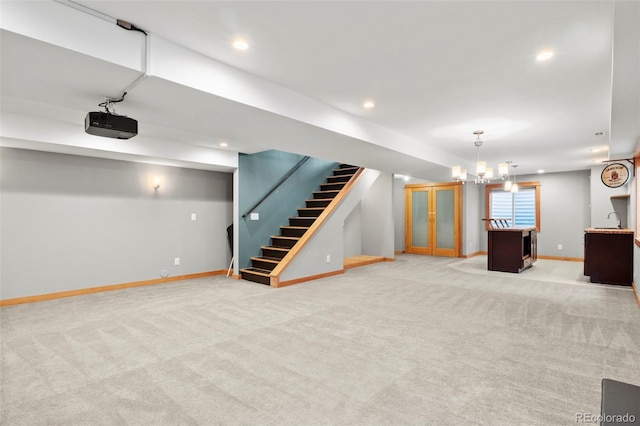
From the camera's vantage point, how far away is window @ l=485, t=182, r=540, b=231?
10.2m

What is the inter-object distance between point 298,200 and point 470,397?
19.9 feet

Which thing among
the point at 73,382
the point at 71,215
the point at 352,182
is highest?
the point at 352,182

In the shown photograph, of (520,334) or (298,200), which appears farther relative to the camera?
(298,200)

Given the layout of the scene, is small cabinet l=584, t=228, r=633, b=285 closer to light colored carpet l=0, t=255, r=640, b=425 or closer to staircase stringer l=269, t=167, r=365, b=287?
light colored carpet l=0, t=255, r=640, b=425

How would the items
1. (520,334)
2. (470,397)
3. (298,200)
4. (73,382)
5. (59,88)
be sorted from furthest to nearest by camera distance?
(298,200)
(520,334)
(59,88)
(73,382)
(470,397)

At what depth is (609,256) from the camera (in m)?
6.18

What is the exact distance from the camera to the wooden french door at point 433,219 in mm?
10375

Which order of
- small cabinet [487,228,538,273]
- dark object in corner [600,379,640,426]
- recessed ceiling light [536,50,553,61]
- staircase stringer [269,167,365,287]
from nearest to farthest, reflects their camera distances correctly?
dark object in corner [600,379,640,426]
recessed ceiling light [536,50,553,61]
staircase stringer [269,167,365,287]
small cabinet [487,228,538,273]

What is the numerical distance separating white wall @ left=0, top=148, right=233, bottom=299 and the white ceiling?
0.80 m

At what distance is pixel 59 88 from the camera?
2928mm

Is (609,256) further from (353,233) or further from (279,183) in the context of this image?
(279,183)

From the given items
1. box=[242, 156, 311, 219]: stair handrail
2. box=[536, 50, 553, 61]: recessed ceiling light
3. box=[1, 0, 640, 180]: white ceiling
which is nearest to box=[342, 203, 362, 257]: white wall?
box=[242, 156, 311, 219]: stair handrail

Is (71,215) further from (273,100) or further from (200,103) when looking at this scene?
(273,100)

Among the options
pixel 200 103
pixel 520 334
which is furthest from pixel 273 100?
pixel 520 334
